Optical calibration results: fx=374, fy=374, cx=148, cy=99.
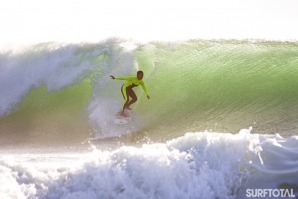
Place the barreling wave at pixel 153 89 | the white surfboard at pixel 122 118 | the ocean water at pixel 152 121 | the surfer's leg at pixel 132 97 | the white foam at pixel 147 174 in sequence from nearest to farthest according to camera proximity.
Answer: the white foam at pixel 147 174 < the ocean water at pixel 152 121 < the barreling wave at pixel 153 89 < the white surfboard at pixel 122 118 < the surfer's leg at pixel 132 97

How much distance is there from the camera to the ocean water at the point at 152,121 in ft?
16.5

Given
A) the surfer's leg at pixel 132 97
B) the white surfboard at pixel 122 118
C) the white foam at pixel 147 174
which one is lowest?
the white surfboard at pixel 122 118

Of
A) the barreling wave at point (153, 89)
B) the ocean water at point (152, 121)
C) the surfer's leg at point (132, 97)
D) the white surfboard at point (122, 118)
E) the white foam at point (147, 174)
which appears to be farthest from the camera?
the surfer's leg at point (132, 97)

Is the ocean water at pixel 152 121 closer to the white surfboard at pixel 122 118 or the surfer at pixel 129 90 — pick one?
the white surfboard at pixel 122 118

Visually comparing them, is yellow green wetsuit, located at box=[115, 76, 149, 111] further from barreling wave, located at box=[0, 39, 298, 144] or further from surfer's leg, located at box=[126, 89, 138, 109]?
barreling wave, located at box=[0, 39, 298, 144]

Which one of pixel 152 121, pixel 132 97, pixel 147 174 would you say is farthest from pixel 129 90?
pixel 147 174

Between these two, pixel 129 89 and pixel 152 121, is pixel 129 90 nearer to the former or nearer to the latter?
pixel 129 89

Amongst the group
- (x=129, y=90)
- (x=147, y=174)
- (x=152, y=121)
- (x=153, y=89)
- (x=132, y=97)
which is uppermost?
(x=147, y=174)

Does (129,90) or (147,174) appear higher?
(147,174)

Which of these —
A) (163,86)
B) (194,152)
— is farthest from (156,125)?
(194,152)

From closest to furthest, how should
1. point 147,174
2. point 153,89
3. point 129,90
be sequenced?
point 147,174
point 129,90
point 153,89

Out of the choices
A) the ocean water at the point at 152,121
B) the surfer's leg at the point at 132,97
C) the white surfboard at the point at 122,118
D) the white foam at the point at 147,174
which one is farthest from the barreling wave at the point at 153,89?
the white foam at the point at 147,174

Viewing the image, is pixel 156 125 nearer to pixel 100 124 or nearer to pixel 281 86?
pixel 100 124

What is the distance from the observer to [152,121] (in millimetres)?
8438
